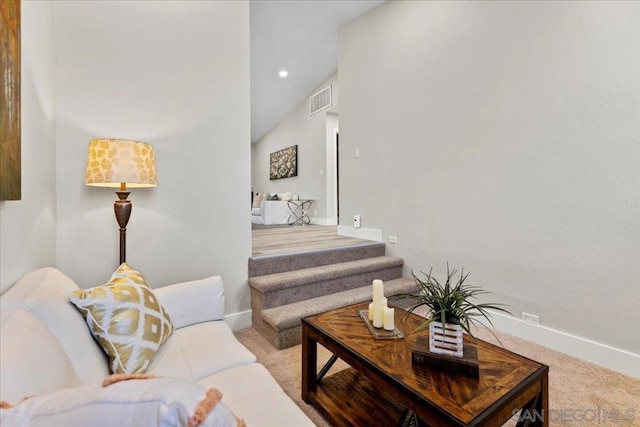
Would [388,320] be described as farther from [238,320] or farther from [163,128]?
[163,128]

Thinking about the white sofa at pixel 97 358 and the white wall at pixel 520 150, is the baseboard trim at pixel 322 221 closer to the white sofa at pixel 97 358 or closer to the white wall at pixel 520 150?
the white wall at pixel 520 150

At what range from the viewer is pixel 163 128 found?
221 centimetres

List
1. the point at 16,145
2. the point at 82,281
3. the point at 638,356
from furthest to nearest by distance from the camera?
the point at 82,281, the point at 638,356, the point at 16,145

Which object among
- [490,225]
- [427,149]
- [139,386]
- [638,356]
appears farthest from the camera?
[427,149]

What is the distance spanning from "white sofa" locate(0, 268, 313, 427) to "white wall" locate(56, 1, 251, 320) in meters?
0.70

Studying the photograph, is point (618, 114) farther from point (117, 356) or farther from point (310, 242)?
point (117, 356)

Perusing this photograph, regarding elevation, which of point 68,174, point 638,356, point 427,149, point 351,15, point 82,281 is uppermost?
point 351,15

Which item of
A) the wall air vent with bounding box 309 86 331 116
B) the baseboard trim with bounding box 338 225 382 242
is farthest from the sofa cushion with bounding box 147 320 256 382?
the wall air vent with bounding box 309 86 331 116

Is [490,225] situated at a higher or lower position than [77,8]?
lower

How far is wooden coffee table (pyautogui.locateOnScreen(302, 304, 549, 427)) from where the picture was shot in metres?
0.97

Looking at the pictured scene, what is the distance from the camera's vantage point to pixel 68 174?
1930mm

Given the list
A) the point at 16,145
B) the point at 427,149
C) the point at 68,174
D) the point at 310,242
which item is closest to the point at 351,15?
the point at 427,149

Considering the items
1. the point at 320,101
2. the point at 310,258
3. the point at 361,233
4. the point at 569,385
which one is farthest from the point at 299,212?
the point at 569,385

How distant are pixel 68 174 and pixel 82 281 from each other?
737 millimetres
